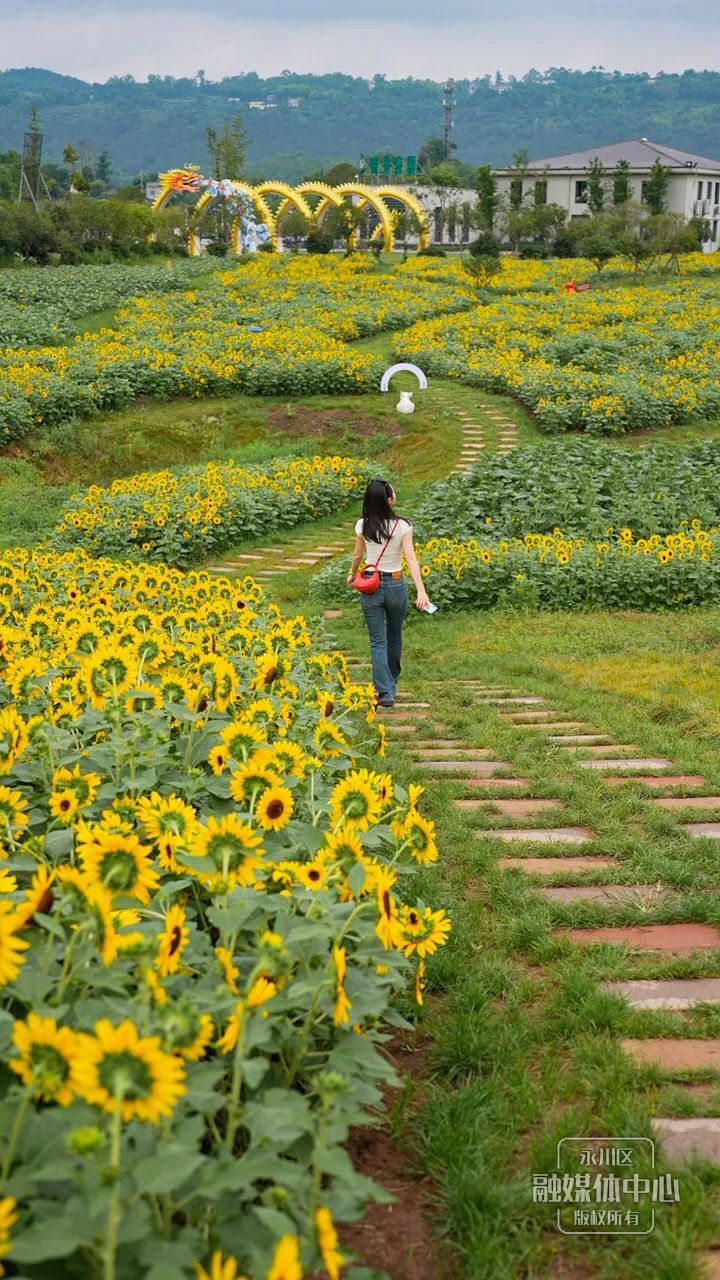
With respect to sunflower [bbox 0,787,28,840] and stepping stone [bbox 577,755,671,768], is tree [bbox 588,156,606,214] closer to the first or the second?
stepping stone [bbox 577,755,671,768]

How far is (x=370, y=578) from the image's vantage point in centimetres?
598

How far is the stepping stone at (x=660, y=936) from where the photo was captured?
334cm

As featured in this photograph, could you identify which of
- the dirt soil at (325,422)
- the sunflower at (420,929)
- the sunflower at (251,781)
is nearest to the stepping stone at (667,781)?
the sunflower at (420,929)

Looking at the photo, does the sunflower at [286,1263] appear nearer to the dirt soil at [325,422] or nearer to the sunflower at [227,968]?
the sunflower at [227,968]

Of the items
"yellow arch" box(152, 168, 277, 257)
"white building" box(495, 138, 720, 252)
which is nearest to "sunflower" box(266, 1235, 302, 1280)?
"yellow arch" box(152, 168, 277, 257)

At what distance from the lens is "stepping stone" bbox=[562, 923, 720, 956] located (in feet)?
11.0

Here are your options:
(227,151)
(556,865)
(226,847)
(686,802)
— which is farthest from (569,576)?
(227,151)

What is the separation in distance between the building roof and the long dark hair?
60.2 meters

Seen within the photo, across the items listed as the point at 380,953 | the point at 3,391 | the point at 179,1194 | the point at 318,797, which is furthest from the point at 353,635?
the point at 3,391

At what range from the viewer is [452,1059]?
278 centimetres

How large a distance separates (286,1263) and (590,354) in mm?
16888

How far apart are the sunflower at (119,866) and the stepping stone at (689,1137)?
1250 millimetres

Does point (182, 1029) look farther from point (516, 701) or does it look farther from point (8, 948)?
point (516, 701)

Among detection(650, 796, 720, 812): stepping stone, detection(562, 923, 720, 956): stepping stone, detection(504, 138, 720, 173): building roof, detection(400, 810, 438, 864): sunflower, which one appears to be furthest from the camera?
detection(504, 138, 720, 173): building roof
